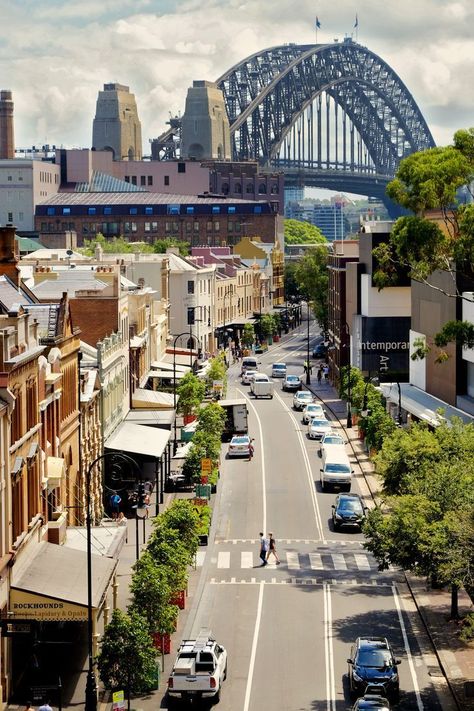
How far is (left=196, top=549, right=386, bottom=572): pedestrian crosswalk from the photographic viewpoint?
64.0 metres

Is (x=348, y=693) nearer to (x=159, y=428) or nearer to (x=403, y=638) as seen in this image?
(x=403, y=638)

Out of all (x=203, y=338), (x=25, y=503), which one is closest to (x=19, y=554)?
(x=25, y=503)

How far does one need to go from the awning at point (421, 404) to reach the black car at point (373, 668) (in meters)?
34.1

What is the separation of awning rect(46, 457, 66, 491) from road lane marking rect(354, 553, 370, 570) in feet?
49.5

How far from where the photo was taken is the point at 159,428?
8781 centimetres

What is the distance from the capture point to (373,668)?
146 feet

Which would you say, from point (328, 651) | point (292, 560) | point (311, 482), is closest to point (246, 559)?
point (292, 560)

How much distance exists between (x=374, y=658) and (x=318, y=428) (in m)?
62.4

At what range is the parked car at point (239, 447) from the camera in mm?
97875

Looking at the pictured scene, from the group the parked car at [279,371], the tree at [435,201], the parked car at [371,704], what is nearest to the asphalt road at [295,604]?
the parked car at [371,704]

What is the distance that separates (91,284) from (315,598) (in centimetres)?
3778

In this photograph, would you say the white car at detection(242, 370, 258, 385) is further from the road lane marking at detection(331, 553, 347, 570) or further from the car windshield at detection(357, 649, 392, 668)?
the car windshield at detection(357, 649, 392, 668)

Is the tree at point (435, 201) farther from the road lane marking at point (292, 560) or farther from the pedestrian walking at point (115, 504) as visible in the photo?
the pedestrian walking at point (115, 504)

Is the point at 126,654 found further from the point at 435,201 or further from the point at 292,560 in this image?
the point at 435,201
